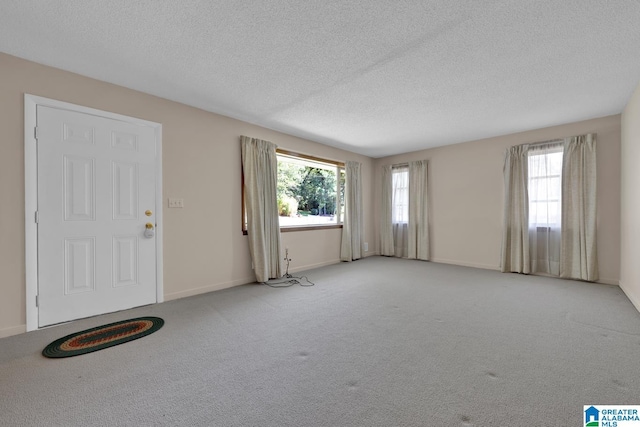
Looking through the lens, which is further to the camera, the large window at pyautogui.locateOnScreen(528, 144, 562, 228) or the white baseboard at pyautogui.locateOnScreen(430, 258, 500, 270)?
the white baseboard at pyautogui.locateOnScreen(430, 258, 500, 270)

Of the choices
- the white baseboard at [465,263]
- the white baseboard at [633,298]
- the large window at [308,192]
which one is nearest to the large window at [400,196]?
the white baseboard at [465,263]

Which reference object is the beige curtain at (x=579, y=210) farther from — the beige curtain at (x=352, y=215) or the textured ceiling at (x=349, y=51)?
the beige curtain at (x=352, y=215)

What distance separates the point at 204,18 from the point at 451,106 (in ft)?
10.0

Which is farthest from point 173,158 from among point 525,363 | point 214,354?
point 525,363

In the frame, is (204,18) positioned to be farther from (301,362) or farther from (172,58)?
(301,362)

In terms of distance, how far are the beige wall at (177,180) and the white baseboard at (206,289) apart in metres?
0.01

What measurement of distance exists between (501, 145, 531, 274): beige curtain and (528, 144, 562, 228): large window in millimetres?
97

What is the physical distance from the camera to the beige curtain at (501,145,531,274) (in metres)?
4.53

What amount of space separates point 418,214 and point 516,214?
1.79 metres

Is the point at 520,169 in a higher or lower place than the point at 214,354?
higher

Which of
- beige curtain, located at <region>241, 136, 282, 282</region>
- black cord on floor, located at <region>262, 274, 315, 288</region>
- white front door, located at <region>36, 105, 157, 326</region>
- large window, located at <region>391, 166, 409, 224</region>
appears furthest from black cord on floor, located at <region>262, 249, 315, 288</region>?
large window, located at <region>391, 166, 409, 224</region>

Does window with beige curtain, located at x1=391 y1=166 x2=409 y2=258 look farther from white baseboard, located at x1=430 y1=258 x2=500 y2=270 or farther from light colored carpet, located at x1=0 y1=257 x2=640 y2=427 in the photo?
light colored carpet, located at x1=0 y1=257 x2=640 y2=427

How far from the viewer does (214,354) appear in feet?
6.74

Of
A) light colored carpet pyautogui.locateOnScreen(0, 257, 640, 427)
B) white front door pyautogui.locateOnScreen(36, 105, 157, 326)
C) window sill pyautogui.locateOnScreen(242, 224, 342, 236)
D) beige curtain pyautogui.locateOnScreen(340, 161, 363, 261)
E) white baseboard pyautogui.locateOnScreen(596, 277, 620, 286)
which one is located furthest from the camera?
beige curtain pyautogui.locateOnScreen(340, 161, 363, 261)
